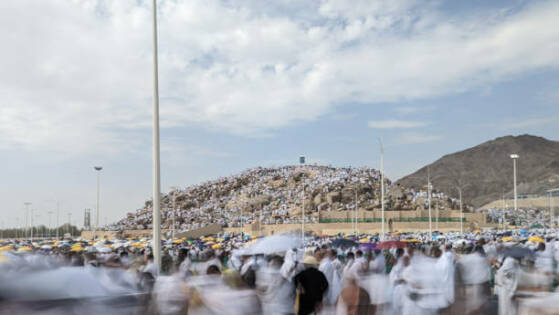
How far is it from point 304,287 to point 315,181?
94.3 m

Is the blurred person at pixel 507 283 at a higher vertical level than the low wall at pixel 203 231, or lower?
higher

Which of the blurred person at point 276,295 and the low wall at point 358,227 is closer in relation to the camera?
the blurred person at point 276,295

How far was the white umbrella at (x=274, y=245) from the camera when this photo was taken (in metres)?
10.4

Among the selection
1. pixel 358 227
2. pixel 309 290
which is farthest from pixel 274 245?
pixel 358 227

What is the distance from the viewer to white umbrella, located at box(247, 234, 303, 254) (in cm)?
1044

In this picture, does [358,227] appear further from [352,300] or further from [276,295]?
[352,300]

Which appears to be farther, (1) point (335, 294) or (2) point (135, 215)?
(2) point (135, 215)

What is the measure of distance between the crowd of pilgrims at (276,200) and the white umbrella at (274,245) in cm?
5449

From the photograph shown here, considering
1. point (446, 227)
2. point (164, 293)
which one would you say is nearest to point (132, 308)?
point (164, 293)

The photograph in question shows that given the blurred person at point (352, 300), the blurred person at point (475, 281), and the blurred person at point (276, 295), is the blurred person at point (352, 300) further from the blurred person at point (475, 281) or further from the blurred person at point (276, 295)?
the blurred person at point (475, 281)

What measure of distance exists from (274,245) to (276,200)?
8864cm

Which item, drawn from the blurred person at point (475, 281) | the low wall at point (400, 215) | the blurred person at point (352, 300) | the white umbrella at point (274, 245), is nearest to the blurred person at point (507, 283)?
the blurred person at point (475, 281)

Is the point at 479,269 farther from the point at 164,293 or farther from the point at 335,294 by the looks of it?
the point at 164,293

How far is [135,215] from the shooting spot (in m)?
117
